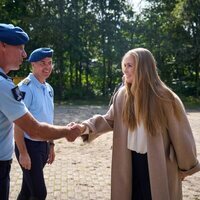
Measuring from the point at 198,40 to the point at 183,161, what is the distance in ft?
75.8

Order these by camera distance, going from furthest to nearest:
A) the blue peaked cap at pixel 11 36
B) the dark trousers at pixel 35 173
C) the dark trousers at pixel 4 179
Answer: the dark trousers at pixel 35 173 → the dark trousers at pixel 4 179 → the blue peaked cap at pixel 11 36

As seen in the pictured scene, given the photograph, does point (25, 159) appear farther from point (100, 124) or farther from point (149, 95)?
point (149, 95)

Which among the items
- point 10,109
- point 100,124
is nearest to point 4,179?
point 10,109

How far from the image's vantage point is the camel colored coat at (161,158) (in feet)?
11.1

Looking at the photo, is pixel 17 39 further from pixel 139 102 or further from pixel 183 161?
pixel 183 161

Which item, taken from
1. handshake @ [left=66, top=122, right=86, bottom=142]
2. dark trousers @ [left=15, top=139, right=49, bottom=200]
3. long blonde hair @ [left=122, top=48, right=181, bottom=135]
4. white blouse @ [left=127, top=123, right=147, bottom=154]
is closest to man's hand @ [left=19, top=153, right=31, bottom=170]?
dark trousers @ [left=15, top=139, right=49, bottom=200]

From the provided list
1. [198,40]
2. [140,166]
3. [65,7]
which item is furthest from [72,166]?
[198,40]

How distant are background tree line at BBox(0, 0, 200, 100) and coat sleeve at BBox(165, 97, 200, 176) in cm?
2097

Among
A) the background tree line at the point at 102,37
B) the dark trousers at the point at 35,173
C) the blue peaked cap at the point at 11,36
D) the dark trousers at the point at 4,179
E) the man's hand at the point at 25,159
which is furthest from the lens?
the background tree line at the point at 102,37

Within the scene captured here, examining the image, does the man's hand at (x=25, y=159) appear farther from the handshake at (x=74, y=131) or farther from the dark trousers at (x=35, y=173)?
the handshake at (x=74, y=131)

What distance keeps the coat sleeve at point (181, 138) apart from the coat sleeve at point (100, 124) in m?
0.62

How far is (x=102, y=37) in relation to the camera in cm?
2539

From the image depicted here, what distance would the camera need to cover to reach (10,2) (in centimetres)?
2595

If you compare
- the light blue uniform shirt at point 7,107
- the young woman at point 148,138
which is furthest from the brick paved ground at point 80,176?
the light blue uniform shirt at point 7,107
